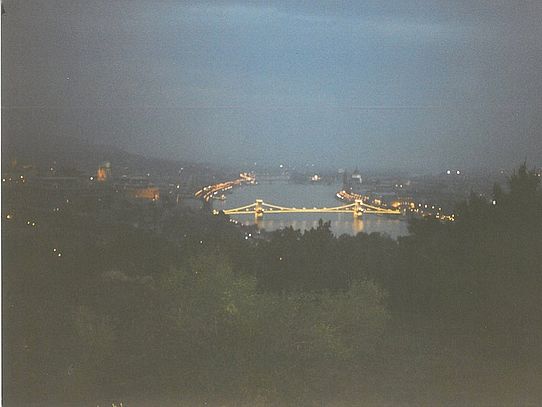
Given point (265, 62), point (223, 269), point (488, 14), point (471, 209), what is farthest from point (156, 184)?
point (488, 14)

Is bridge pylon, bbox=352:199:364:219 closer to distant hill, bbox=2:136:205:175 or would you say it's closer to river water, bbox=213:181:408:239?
river water, bbox=213:181:408:239

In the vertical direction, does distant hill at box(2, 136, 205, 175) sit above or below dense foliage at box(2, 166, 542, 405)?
above

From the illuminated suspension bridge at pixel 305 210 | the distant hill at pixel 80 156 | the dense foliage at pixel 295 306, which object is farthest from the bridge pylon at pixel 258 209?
the distant hill at pixel 80 156

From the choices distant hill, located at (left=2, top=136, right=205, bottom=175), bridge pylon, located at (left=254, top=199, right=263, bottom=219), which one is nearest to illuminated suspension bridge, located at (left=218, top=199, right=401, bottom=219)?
bridge pylon, located at (left=254, top=199, right=263, bottom=219)

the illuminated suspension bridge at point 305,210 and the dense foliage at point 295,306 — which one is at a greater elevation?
the illuminated suspension bridge at point 305,210

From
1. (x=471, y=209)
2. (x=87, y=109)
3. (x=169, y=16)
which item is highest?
(x=169, y=16)

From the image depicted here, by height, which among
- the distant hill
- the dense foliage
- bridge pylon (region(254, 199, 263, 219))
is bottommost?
the dense foliage

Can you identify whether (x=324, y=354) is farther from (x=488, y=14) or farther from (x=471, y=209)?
(x=488, y=14)

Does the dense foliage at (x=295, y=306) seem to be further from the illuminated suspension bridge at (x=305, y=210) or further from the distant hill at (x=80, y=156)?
the distant hill at (x=80, y=156)
